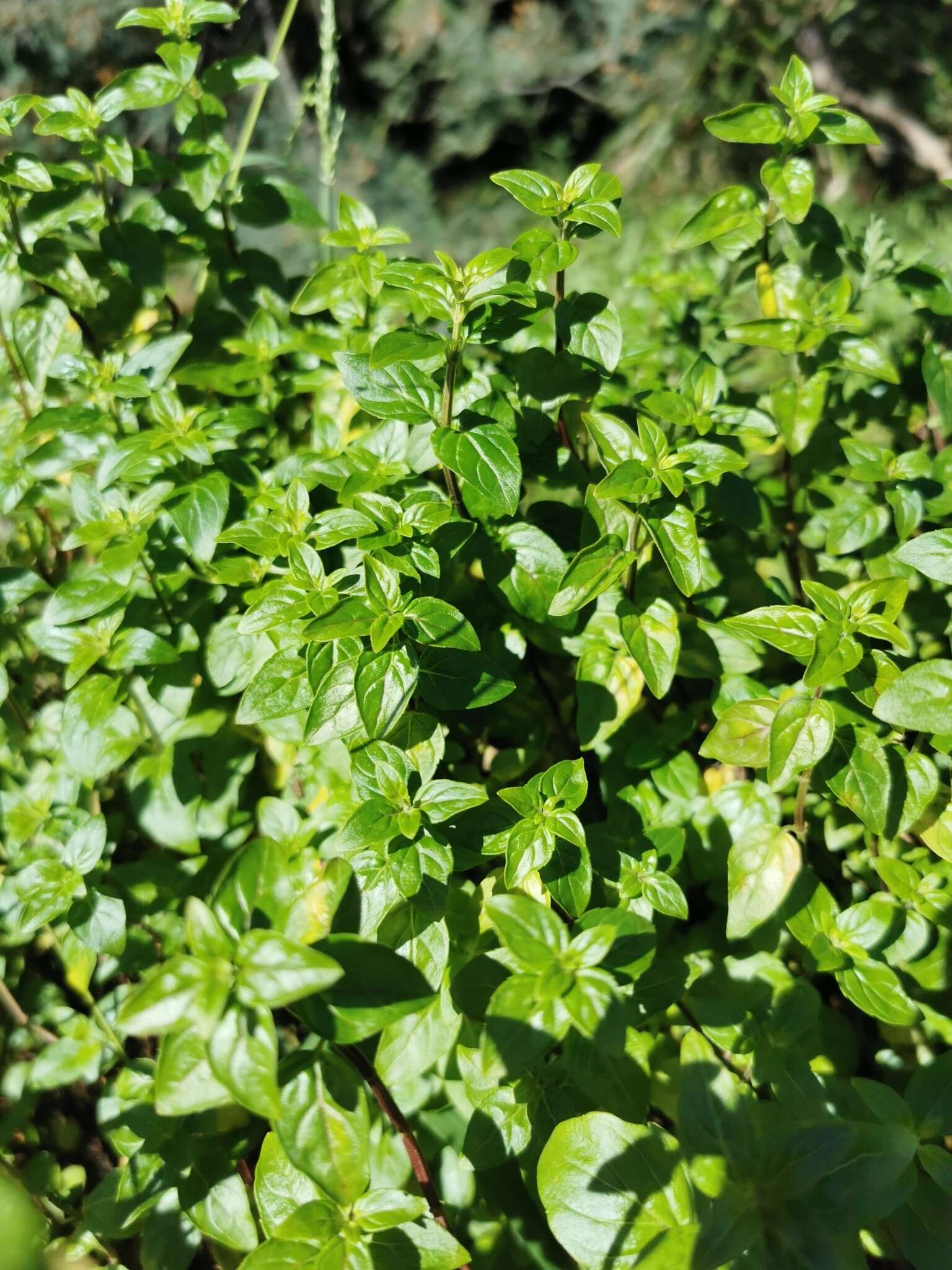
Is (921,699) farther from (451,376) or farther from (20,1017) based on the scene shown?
(20,1017)

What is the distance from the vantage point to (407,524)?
139 cm

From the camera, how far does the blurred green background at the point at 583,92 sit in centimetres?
411

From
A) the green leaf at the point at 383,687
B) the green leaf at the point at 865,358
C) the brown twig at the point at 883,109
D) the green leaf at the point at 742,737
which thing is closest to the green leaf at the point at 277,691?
the green leaf at the point at 383,687

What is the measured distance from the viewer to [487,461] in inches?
53.6

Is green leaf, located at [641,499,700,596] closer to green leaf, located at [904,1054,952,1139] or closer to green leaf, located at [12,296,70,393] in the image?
green leaf, located at [904,1054,952,1139]

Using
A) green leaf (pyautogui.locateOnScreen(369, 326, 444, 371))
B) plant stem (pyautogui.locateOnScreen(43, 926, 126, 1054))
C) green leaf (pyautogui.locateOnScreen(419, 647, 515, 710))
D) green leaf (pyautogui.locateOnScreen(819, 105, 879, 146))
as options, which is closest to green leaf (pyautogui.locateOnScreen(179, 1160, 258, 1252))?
plant stem (pyautogui.locateOnScreen(43, 926, 126, 1054))

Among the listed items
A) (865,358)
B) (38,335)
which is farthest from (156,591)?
(865,358)

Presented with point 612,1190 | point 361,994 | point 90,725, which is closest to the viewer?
point 361,994

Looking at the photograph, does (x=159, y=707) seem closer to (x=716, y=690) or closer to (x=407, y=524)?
(x=407, y=524)

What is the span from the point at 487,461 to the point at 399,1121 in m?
0.95

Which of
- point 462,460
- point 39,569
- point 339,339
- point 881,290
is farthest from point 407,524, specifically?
point 881,290

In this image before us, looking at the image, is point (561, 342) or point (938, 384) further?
point (938, 384)

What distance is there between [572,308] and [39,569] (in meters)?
1.58

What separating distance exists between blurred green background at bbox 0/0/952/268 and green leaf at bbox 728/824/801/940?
130 inches
